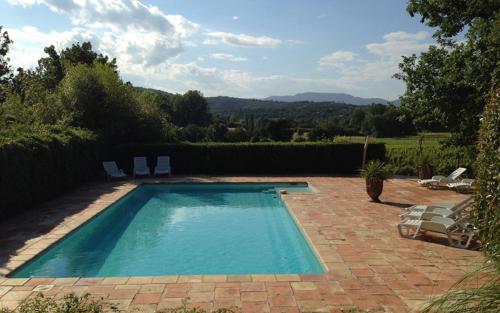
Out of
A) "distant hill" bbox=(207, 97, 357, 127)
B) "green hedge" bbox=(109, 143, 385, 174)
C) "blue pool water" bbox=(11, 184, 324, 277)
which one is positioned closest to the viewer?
"blue pool water" bbox=(11, 184, 324, 277)

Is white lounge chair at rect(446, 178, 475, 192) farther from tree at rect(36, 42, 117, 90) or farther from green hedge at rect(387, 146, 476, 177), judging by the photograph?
tree at rect(36, 42, 117, 90)

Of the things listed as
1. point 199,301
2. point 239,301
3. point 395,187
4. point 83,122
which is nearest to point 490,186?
point 239,301

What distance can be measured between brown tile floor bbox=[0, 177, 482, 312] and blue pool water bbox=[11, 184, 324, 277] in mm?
372

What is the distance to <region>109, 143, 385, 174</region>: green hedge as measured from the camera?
18875 mm

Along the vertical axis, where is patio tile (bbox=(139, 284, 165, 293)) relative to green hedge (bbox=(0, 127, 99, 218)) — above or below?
below

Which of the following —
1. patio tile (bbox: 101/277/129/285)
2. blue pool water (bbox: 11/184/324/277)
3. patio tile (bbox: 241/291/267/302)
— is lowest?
blue pool water (bbox: 11/184/324/277)

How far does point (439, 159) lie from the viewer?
17938 millimetres

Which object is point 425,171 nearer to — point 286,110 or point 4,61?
point 4,61

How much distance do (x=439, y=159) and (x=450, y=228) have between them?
11.1 m

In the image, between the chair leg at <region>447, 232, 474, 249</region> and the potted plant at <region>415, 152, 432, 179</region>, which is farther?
the potted plant at <region>415, 152, 432, 179</region>

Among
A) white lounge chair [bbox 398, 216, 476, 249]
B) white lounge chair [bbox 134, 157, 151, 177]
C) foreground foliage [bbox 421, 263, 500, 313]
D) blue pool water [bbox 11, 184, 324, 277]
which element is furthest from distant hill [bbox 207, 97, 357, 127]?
foreground foliage [bbox 421, 263, 500, 313]

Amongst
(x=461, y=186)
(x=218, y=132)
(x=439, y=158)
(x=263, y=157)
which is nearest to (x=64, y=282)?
(x=461, y=186)

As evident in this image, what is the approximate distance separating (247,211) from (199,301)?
741cm

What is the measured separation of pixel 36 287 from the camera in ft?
19.0
